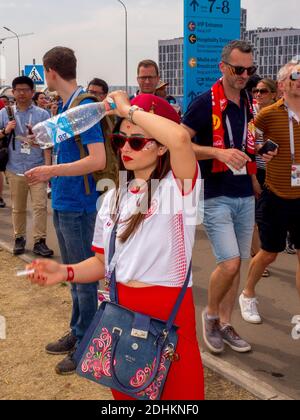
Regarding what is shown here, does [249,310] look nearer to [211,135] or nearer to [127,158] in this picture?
[211,135]

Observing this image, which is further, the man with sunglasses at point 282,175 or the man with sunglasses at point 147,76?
the man with sunglasses at point 147,76

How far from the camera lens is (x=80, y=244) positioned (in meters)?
3.47

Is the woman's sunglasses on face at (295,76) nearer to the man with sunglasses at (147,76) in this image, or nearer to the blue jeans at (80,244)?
the blue jeans at (80,244)

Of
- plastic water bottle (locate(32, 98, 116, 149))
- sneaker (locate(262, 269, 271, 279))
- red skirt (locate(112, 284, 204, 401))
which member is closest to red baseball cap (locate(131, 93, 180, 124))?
red skirt (locate(112, 284, 204, 401))

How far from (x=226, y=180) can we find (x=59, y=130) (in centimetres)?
132

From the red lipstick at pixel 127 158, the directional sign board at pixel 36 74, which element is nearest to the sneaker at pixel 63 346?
the red lipstick at pixel 127 158

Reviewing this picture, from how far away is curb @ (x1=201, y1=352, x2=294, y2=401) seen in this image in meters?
3.12

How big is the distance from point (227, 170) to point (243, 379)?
1.44 m

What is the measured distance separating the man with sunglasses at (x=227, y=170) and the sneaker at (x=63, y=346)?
998mm

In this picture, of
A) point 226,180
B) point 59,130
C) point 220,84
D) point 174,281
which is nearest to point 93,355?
point 174,281

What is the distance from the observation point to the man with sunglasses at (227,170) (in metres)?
3.68

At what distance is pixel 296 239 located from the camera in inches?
165

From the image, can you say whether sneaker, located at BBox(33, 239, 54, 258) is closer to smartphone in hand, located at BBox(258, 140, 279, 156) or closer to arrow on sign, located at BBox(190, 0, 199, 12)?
smartphone in hand, located at BBox(258, 140, 279, 156)

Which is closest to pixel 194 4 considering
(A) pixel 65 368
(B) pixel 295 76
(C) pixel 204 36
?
(C) pixel 204 36
